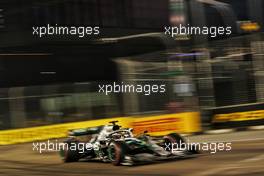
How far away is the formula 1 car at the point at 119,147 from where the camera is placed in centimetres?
1328

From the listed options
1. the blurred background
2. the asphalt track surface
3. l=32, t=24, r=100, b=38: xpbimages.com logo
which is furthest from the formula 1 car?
l=32, t=24, r=100, b=38: xpbimages.com logo

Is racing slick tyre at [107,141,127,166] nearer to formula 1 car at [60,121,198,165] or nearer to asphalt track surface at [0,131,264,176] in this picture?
formula 1 car at [60,121,198,165]

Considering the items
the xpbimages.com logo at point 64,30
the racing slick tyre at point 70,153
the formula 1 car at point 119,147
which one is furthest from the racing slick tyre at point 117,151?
the xpbimages.com logo at point 64,30

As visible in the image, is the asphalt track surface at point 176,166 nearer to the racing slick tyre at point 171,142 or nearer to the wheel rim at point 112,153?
the wheel rim at point 112,153

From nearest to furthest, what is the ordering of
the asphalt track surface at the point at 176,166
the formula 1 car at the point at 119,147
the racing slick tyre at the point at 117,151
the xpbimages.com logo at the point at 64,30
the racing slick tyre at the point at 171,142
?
the asphalt track surface at the point at 176,166
the racing slick tyre at the point at 117,151
the formula 1 car at the point at 119,147
the racing slick tyre at the point at 171,142
the xpbimages.com logo at the point at 64,30

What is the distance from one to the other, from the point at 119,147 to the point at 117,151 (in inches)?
5.3

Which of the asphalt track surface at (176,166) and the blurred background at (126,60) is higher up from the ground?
the blurred background at (126,60)

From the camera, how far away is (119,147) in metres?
13.2

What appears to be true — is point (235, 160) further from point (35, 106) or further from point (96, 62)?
point (96, 62)

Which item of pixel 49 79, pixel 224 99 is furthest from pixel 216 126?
pixel 49 79

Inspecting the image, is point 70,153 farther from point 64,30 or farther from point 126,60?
point 64,30

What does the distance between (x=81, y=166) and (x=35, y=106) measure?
15.4 m

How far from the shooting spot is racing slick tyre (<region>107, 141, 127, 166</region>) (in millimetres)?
13156

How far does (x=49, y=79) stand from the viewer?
35531mm
